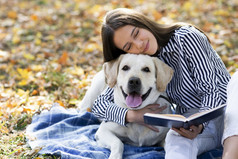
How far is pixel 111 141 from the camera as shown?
2.93 m

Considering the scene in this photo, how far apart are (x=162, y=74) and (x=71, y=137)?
1144 millimetres

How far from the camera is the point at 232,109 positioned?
97.3 inches

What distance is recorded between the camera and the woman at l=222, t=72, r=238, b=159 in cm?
226

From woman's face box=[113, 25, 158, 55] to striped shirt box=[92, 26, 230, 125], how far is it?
0.19 meters

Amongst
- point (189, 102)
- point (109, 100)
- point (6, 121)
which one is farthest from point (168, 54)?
point (6, 121)

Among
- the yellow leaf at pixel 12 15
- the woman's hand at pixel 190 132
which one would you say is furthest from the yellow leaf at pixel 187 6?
the woman's hand at pixel 190 132

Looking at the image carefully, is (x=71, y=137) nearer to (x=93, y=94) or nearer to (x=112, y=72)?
(x=93, y=94)

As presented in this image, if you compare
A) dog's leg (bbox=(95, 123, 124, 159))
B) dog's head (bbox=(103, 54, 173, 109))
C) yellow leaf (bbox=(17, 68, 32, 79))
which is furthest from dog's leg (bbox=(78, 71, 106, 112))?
yellow leaf (bbox=(17, 68, 32, 79))

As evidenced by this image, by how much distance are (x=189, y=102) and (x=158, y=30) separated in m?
0.74

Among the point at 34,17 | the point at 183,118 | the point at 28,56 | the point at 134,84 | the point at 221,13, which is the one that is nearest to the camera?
the point at 183,118

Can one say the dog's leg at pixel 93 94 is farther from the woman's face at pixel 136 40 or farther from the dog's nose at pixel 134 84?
the dog's nose at pixel 134 84

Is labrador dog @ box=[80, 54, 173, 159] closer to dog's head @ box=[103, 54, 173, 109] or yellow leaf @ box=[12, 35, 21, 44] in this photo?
dog's head @ box=[103, 54, 173, 109]

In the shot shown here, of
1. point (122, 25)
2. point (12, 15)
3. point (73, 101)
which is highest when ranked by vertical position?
point (12, 15)

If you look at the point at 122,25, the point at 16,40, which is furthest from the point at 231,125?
the point at 16,40
